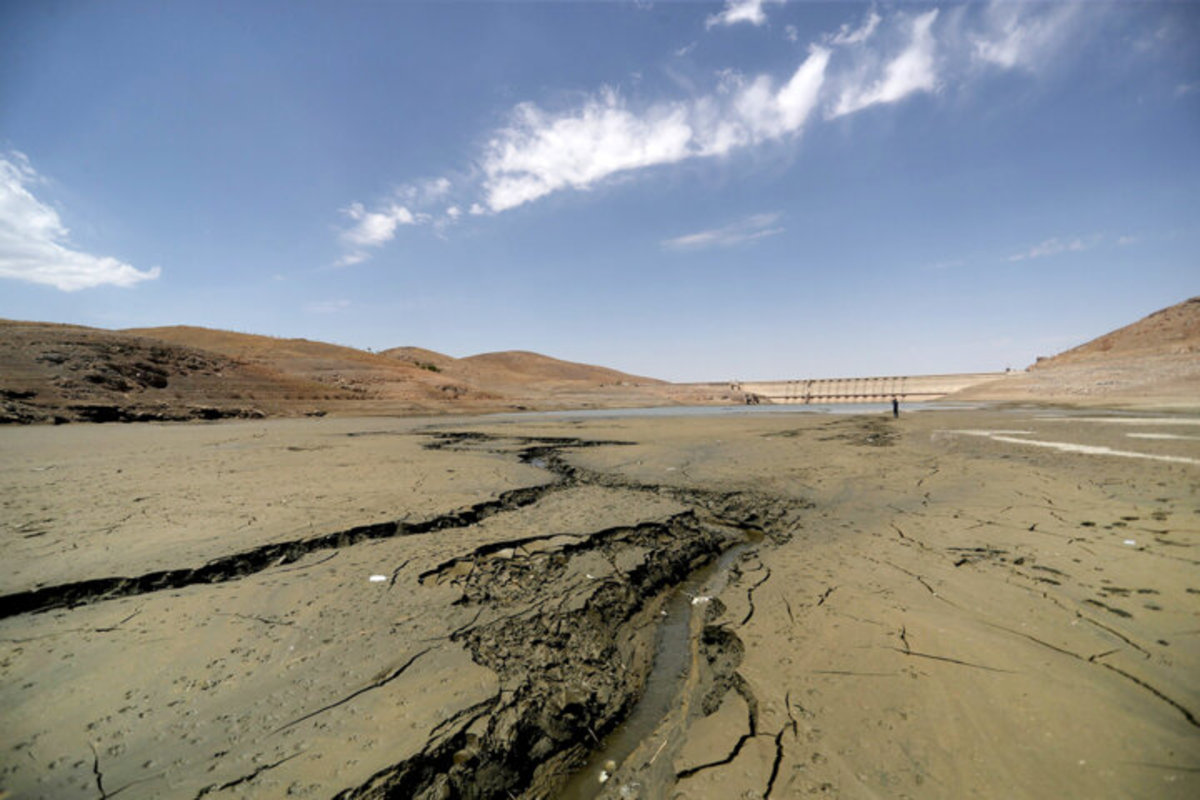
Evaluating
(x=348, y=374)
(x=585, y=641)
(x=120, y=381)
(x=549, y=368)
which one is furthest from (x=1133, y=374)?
(x=549, y=368)

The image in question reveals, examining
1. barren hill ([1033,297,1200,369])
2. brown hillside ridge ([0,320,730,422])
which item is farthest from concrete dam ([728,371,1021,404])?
brown hillside ridge ([0,320,730,422])

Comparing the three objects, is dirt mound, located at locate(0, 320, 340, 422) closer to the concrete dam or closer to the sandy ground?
the sandy ground

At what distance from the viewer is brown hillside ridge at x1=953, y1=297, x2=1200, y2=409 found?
2416 cm

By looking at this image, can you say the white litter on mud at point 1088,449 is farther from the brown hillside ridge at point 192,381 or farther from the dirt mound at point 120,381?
the dirt mound at point 120,381

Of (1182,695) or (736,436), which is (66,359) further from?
(1182,695)

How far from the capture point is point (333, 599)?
9.99 ft

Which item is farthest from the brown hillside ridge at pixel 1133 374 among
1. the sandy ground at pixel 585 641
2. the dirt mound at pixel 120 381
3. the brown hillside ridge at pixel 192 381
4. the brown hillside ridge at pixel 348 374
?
the dirt mound at pixel 120 381

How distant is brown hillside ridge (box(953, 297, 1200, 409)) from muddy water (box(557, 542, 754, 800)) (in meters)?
26.0

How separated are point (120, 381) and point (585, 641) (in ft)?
77.9

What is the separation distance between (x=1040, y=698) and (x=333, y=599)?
3991mm

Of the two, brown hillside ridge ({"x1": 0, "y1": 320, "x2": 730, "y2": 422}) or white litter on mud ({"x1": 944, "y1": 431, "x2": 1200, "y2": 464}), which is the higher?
brown hillside ridge ({"x1": 0, "y1": 320, "x2": 730, "y2": 422})

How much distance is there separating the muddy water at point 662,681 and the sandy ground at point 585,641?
30 mm

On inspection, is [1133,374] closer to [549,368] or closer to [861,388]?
[861,388]

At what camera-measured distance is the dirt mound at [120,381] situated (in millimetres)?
14797
